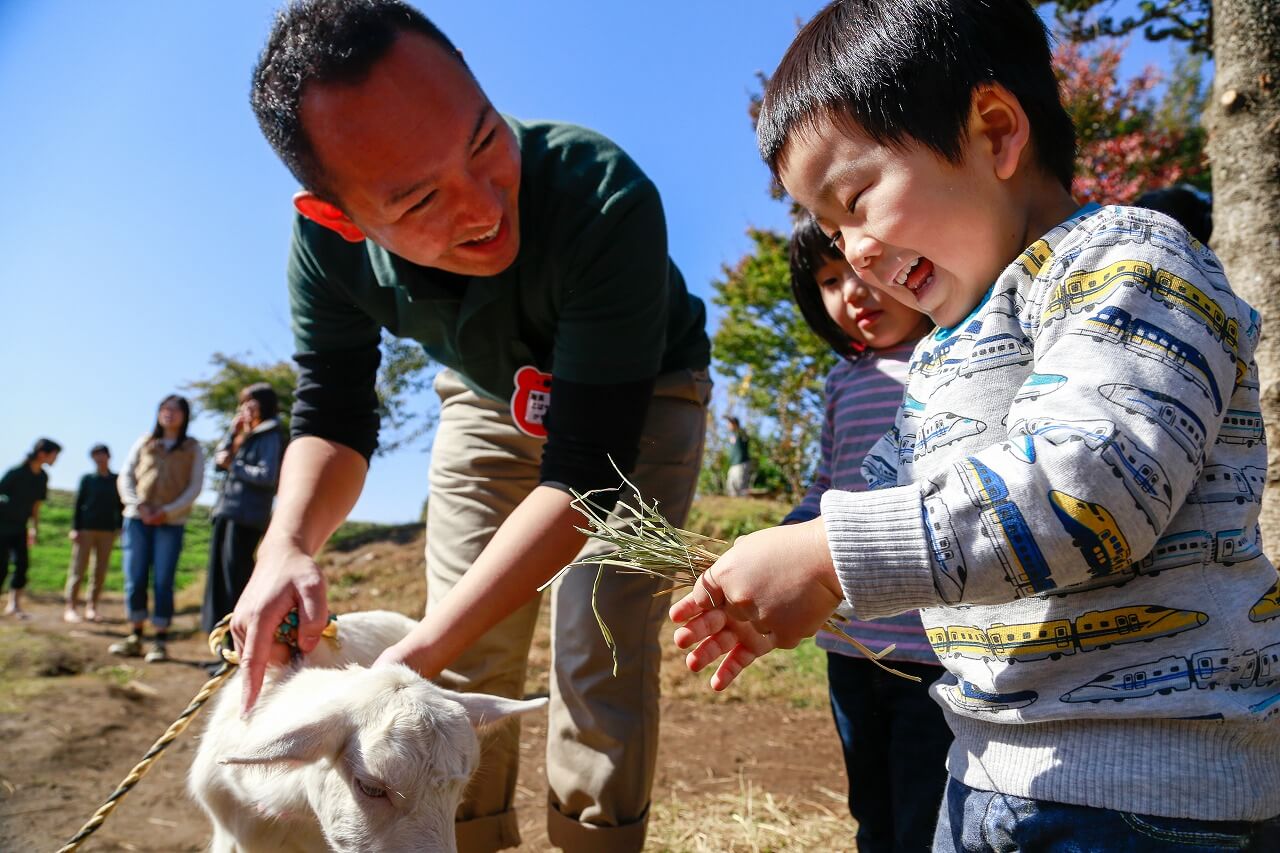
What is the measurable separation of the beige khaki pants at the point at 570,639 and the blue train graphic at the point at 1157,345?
150 centimetres

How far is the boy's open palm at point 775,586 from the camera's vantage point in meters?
1.30

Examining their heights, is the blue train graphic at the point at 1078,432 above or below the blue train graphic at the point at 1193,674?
above

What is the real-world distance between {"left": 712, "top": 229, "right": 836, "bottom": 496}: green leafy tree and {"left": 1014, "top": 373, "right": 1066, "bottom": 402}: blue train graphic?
11377mm

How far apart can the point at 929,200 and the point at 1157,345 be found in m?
0.47

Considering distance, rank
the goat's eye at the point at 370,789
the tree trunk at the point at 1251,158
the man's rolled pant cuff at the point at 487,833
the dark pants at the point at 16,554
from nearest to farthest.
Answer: the goat's eye at the point at 370,789 < the man's rolled pant cuff at the point at 487,833 < the tree trunk at the point at 1251,158 < the dark pants at the point at 16,554

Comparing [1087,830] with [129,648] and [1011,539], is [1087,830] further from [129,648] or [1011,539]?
[129,648]

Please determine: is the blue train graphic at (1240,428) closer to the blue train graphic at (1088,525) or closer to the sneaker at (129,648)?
the blue train graphic at (1088,525)

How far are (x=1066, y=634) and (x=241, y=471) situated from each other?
27.1ft

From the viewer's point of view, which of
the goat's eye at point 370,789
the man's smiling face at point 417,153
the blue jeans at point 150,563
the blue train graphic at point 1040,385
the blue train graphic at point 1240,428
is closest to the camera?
the blue train graphic at point 1040,385

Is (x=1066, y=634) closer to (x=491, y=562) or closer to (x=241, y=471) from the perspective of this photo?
(x=491, y=562)

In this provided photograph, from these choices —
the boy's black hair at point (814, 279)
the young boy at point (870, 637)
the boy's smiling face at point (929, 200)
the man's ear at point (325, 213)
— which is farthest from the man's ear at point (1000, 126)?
the man's ear at point (325, 213)

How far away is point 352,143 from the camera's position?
2.29 metres

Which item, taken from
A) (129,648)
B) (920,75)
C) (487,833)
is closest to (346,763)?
(487,833)

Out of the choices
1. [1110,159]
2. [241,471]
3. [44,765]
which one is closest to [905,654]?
[44,765]
